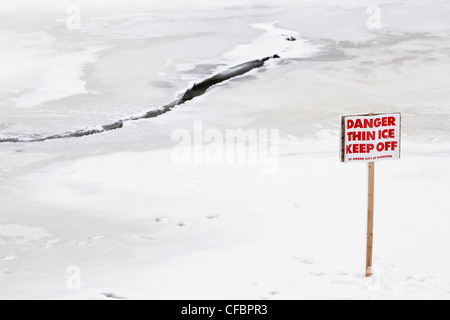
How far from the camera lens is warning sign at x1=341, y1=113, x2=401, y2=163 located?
4.30 m

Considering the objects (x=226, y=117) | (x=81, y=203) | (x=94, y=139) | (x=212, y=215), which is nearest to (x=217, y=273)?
(x=212, y=215)

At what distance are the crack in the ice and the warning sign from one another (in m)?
6.11

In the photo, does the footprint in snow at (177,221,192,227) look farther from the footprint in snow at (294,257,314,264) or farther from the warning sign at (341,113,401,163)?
the warning sign at (341,113,401,163)

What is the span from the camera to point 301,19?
20344mm

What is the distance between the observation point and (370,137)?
14.3ft

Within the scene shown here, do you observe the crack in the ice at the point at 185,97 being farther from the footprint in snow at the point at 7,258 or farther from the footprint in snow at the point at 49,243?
the footprint in snow at the point at 7,258

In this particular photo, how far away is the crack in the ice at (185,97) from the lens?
9.62 meters

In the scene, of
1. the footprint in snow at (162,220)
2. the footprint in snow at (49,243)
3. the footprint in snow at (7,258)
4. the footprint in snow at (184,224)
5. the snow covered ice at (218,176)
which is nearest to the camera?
the snow covered ice at (218,176)

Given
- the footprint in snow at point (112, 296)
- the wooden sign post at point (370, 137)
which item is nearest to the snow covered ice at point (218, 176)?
the footprint in snow at point (112, 296)

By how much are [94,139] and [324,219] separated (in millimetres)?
4526

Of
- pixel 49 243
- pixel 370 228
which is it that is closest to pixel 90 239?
pixel 49 243

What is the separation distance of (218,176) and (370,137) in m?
3.18

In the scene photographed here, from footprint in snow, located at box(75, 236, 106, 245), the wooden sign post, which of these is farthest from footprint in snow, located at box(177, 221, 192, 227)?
the wooden sign post

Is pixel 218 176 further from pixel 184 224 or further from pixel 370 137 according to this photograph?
pixel 370 137
